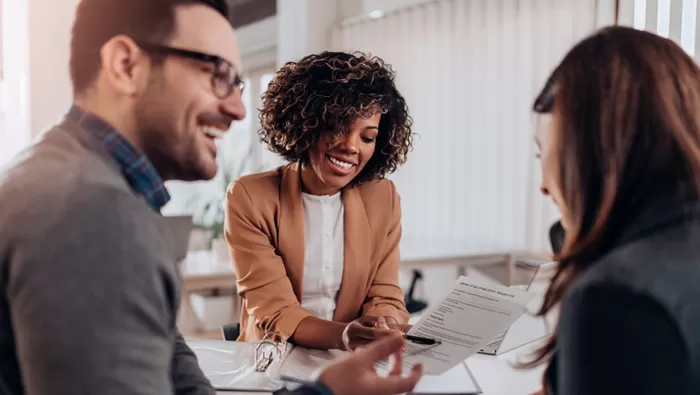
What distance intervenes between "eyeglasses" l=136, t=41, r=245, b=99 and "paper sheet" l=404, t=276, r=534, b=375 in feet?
2.21

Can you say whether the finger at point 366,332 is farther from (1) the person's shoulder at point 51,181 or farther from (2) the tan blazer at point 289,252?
(1) the person's shoulder at point 51,181

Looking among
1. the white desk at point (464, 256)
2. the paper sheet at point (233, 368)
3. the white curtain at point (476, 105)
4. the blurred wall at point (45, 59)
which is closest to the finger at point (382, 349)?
the paper sheet at point (233, 368)

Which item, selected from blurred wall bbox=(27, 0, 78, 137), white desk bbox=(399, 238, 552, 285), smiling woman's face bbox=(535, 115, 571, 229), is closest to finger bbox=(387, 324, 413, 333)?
smiling woman's face bbox=(535, 115, 571, 229)

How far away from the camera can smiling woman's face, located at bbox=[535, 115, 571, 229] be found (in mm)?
869

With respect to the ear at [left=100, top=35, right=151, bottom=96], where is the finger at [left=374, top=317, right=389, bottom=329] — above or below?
below

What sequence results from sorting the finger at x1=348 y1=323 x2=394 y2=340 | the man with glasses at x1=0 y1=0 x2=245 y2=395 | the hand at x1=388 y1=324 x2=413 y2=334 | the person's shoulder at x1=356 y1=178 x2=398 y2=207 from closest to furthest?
the man with glasses at x1=0 y1=0 x2=245 y2=395
the finger at x1=348 y1=323 x2=394 y2=340
the hand at x1=388 y1=324 x2=413 y2=334
the person's shoulder at x1=356 y1=178 x2=398 y2=207

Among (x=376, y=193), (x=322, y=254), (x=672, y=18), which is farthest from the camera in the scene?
(x=672, y=18)

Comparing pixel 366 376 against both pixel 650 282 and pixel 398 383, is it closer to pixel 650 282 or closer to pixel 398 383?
pixel 398 383

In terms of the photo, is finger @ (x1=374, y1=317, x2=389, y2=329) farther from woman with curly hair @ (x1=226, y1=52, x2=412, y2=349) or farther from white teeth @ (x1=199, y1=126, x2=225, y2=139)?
white teeth @ (x1=199, y1=126, x2=225, y2=139)

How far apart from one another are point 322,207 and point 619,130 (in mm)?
1081

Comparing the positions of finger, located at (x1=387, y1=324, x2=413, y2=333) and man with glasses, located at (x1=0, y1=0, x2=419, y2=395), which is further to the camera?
finger, located at (x1=387, y1=324, x2=413, y2=333)

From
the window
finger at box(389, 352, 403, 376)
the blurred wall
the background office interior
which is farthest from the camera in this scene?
the background office interior

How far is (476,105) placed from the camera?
3744 millimetres

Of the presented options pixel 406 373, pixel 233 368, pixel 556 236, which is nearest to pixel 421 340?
pixel 406 373
